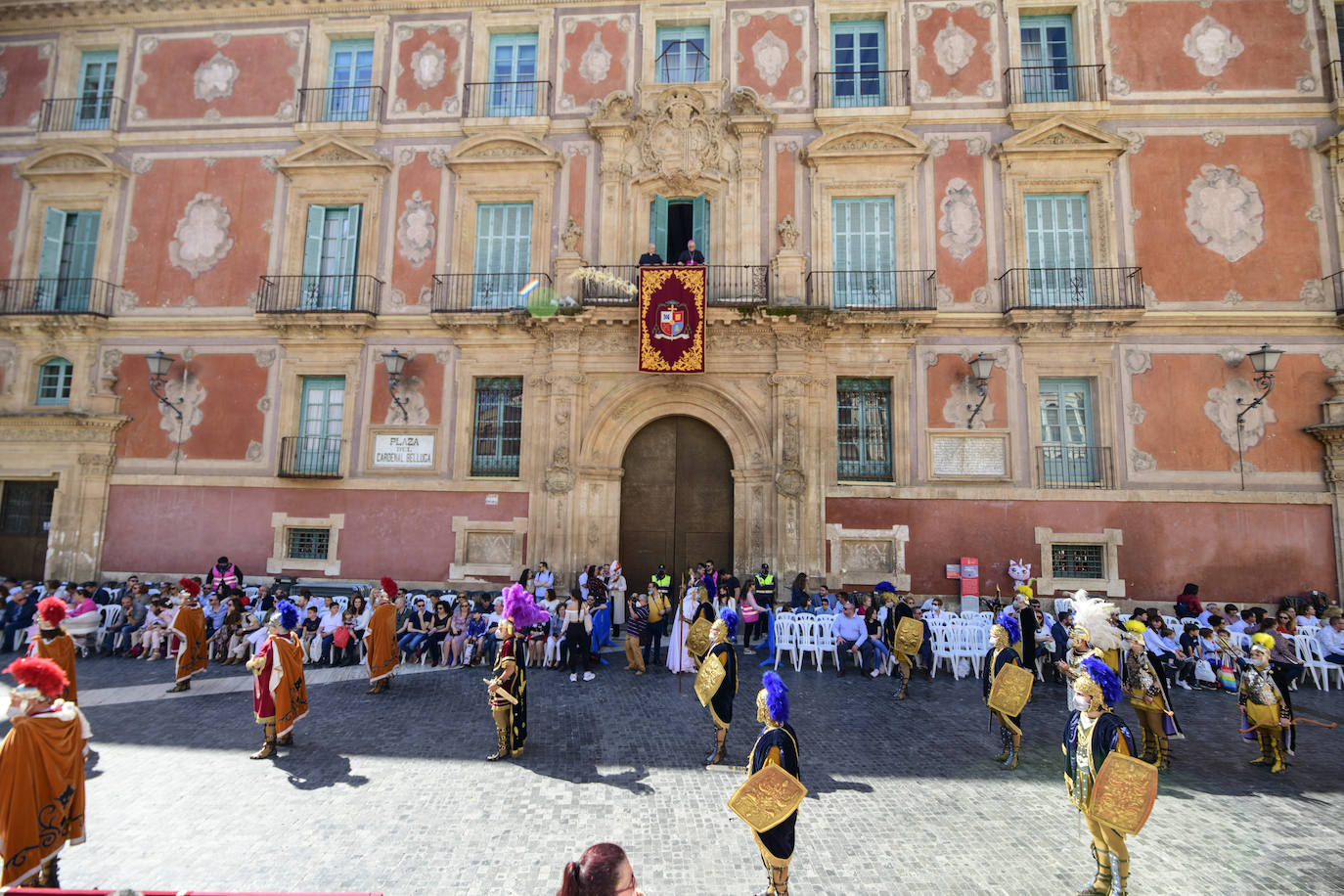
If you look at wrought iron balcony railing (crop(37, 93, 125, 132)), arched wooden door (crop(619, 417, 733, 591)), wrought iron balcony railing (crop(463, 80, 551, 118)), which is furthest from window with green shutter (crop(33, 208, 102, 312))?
arched wooden door (crop(619, 417, 733, 591))

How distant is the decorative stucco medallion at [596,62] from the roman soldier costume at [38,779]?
16272 millimetres

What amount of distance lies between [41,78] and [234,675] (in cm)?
1837

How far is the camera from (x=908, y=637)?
10203 millimetres

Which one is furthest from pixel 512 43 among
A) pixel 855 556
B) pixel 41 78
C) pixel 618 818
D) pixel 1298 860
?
pixel 1298 860

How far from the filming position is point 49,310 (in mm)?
17203

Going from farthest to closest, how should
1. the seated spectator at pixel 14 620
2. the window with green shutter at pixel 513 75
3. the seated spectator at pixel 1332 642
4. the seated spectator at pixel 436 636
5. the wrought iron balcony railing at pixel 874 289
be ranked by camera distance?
the window with green shutter at pixel 513 75 → the wrought iron balcony railing at pixel 874 289 → the seated spectator at pixel 14 620 → the seated spectator at pixel 436 636 → the seated spectator at pixel 1332 642

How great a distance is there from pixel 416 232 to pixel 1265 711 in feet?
58.7

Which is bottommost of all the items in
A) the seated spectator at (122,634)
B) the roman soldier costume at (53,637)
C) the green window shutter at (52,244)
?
the seated spectator at (122,634)

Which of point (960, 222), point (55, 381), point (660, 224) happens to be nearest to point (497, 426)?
point (660, 224)

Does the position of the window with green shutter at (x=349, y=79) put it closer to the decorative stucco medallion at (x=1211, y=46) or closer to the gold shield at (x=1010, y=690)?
the gold shield at (x=1010, y=690)

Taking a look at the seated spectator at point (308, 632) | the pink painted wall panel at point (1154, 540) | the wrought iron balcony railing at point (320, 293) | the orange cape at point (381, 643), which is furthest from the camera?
the wrought iron balcony railing at point (320, 293)

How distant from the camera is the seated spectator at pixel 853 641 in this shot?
37.9ft

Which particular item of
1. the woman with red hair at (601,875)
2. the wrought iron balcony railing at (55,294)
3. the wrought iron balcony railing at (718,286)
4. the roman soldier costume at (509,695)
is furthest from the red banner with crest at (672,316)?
the wrought iron balcony railing at (55,294)

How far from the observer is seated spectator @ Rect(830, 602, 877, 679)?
Answer: 11547 mm
